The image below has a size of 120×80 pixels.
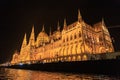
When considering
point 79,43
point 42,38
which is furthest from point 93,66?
point 42,38

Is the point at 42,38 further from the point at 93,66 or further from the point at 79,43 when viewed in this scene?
the point at 93,66

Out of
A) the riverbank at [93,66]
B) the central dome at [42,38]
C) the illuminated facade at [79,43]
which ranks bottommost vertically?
the riverbank at [93,66]

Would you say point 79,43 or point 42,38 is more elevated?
point 42,38

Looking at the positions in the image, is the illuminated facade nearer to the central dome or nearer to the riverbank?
the riverbank

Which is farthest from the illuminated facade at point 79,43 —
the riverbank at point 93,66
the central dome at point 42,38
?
the central dome at point 42,38

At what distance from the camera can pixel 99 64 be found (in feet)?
119

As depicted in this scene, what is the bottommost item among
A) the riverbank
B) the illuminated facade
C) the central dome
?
the riverbank

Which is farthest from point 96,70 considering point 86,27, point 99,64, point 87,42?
point 86,27

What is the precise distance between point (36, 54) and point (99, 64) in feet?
267

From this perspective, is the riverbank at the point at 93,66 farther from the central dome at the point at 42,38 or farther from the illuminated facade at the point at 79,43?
the central dome at the point at 42,38

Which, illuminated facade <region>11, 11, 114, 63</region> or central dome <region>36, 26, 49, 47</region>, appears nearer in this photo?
illuminated facade <region>11, 11, 114, 63</region>

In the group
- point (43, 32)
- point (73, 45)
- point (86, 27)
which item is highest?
point (43, 32)

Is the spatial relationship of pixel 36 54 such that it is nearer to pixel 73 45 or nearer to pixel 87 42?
pixel 73 45

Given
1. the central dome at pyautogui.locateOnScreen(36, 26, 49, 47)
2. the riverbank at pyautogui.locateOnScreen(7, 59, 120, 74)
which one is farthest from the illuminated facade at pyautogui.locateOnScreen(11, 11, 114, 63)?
the central dome at pyautogui.locateOnScreen(36, 26, 49, 47)
